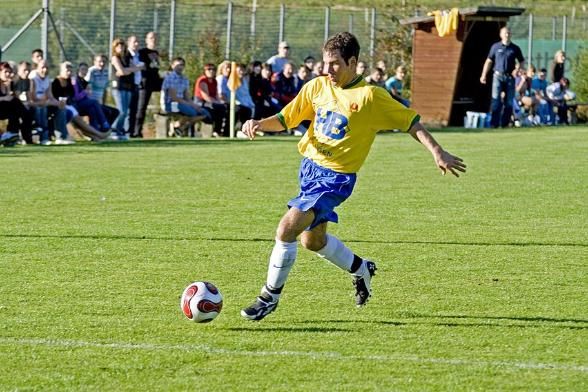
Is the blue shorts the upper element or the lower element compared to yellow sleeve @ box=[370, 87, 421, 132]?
lower

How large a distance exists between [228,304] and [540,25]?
32.2m

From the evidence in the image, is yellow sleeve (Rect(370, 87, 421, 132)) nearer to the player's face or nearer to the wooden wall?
the player's face

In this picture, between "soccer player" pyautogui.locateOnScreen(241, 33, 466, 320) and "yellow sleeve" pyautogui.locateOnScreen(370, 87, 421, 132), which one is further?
"yellow sleeve" pyautogui.locateOnScreen(370, 87, 421, 132)

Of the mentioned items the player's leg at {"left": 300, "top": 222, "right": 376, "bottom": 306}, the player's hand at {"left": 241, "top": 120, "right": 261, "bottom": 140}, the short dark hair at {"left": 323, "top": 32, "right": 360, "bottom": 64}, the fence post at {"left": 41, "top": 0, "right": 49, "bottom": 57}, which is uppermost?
the fence post at {"left": 41, "top": 0, "right": 49, "bottom": 57}

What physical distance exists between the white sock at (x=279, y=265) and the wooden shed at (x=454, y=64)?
2206 cm

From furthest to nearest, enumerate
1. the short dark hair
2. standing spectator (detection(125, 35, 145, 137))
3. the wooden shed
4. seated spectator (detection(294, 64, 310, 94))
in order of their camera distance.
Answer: the wooden shed → seated spectator (detection(294, 64, 310, 94)) → standing spectator (detection(125, 35, 145, 137)) → the short dark hair

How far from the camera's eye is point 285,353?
6.40 m

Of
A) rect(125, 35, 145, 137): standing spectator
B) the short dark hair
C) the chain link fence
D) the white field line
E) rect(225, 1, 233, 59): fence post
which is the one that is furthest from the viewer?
rect(225, 1, 233, 59): fence post

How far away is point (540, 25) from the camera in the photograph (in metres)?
38.5

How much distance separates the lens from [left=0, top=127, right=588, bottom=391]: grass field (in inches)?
239

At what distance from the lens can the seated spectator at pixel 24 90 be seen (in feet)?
67.2

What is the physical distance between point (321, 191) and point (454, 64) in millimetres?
22376

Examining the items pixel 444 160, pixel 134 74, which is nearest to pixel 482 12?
pixel 134 74

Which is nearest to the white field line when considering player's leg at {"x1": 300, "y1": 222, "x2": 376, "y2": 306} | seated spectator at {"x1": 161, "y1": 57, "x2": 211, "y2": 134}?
player's leg at {"x1": 300, "y1": 222, "x2": 376, "y2": 306}
